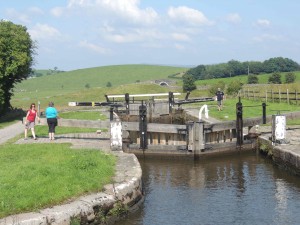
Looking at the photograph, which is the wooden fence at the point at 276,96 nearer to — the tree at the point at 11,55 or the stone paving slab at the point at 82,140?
the tree at the point at 11,55

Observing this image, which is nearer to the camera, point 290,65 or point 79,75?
point 290,65

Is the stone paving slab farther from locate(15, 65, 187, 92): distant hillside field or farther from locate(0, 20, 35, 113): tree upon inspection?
locate(15, 65, 187, 92): distant hillside field

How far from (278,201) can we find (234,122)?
7505 mm

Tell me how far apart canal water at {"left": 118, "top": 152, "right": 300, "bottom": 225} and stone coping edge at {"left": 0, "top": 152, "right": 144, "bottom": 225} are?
0.43 meters

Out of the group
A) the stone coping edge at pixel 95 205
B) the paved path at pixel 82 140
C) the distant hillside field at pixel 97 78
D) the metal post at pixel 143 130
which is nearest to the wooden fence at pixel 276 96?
the metal post at pixel 143 130

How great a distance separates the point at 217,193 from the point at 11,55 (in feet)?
77.0

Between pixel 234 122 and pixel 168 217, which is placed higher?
pixel 234 122

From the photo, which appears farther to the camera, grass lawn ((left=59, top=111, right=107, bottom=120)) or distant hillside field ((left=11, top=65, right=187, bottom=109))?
distant hillside field ((left=11, top=65, right=187, bottom=109))

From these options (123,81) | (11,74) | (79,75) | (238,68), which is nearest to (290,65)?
(238,68)

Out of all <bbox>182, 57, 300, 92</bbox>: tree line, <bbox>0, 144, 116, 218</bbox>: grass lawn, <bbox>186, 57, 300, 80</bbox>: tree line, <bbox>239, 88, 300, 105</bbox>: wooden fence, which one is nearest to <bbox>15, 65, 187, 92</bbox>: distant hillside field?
<bbox>186, 57, 300, 80</bbox>: tree line

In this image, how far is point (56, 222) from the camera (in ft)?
27.9

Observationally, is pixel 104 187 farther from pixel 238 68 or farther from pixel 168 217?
pixel 238 68

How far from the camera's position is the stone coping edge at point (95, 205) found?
27.1 feet

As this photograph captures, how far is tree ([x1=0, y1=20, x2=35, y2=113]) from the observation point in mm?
31188
